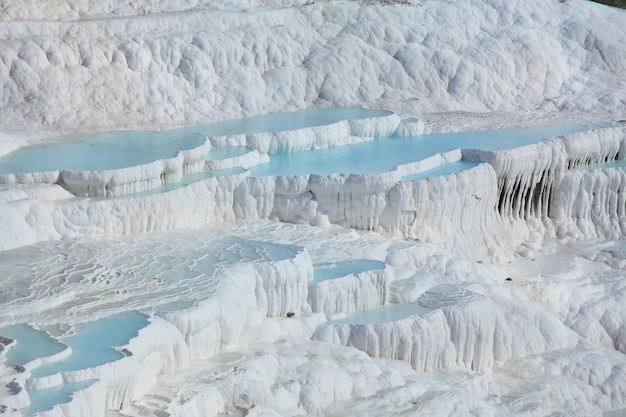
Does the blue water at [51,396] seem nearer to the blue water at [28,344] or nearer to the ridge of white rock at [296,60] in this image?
the blue water at [28,344]

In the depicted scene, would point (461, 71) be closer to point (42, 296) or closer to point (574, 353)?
point (574, 353)

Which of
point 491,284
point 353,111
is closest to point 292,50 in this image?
point 353,111

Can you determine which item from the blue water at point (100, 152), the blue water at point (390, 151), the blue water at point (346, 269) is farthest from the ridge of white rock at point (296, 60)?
the blue water at point (346, 269)

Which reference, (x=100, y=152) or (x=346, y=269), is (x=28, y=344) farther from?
(x=100, y=152)

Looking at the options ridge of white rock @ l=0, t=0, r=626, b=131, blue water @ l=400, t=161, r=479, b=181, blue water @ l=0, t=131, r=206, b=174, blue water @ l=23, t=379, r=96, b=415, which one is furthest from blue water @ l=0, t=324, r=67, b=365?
blue water @ l=400, t=161, r=479, b=181

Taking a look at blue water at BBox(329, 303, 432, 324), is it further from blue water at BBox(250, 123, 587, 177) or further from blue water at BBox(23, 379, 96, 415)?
blue water at BBox(23, 379, 96, 415)

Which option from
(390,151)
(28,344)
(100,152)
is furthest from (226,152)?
(28,344)
